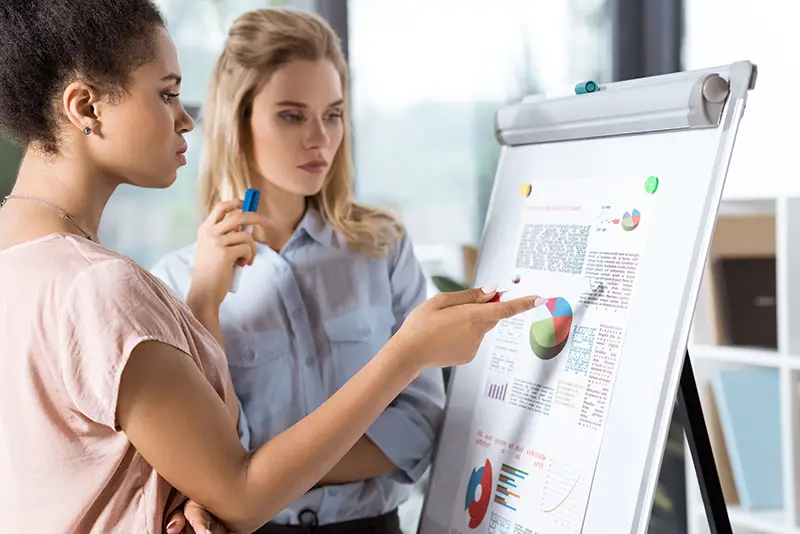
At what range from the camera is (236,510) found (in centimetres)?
108

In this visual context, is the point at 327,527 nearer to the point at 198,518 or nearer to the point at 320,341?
the point at 320,341

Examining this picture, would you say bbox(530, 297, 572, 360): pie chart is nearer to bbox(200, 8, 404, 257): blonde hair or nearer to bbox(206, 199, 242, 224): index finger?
bbox(200, 8, 404, 257): blonde hair

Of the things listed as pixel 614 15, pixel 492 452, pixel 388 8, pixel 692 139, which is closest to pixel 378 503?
pixel 492 452

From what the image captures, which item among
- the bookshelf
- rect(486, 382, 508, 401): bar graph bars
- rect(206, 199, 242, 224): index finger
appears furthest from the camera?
the bookshelf

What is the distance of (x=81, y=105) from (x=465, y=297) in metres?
0.59

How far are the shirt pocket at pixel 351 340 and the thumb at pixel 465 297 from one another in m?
0.41

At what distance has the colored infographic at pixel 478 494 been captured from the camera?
1388mm

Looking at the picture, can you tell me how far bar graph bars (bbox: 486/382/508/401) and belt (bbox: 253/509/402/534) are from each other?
0.38m

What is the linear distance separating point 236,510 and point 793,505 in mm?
1558

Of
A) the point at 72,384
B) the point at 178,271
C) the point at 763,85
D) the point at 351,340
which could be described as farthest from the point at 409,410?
the point at 763,85

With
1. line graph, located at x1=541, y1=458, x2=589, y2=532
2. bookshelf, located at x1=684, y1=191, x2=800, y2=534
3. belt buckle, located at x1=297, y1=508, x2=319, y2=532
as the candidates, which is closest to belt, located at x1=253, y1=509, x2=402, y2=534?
belt buckle, located at x1=297, y1=508, x2=319, y2=532

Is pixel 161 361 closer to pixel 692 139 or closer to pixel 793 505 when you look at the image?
pixel 692 139

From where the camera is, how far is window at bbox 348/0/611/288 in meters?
2.56

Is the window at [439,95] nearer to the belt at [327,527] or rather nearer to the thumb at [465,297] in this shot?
the belt at [327,527]
